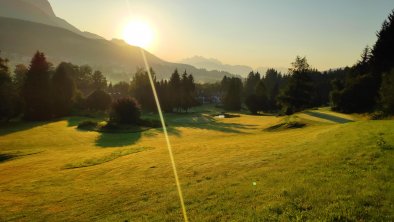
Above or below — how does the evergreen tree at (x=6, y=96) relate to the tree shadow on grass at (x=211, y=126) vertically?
above

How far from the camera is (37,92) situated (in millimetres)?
85688

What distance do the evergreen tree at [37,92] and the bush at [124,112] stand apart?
67.9 feet

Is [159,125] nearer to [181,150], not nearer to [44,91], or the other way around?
[44,91]

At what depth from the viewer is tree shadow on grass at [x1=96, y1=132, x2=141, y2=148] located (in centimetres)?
5372

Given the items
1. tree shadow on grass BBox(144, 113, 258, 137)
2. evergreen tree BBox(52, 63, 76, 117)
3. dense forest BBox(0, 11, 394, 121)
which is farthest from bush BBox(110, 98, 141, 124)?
evergreen tree BBox(52, 63, 76, 117)

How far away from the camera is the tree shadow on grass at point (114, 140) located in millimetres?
53719

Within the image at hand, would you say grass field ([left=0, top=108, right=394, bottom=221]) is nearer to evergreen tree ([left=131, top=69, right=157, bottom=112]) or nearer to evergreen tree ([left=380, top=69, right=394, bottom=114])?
evergreen tree ([left=380, top=69, right=394, bottom=114])

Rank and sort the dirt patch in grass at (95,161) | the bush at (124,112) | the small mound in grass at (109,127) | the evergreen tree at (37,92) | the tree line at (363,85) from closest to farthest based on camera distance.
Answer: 1. the dirt patch in grass at (95,161)
2. the tree line at (363,85)
3. the small mound in grass at (109,127)
4. the bush at (124,112)
5. the evergreen tree at (37,92)

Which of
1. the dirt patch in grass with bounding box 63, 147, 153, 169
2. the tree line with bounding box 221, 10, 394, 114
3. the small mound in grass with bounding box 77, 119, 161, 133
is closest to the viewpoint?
the dirt patch in grass with bounding box 63, 147, 153, 169

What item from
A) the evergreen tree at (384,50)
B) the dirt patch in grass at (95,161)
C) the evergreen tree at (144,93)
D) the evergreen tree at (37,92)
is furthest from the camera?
the evergreen tree at (144,93)

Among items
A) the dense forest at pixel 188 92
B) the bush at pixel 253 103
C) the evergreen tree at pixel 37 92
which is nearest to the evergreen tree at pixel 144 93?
the dense forest at pixel 188 92

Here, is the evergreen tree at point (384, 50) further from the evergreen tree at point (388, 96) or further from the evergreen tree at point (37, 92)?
the evergreen tree at point (37, 92)

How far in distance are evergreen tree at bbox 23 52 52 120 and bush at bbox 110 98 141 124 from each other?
67.9 ft

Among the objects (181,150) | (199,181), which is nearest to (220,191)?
(199,181)
